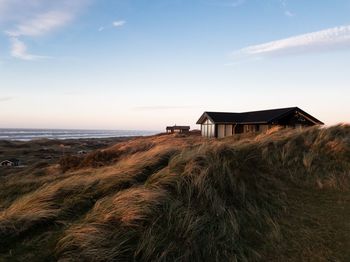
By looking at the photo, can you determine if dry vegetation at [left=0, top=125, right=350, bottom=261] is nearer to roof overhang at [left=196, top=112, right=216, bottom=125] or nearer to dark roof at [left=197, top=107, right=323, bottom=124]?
dark roof at [left=197, top=107, right=323, bottom=124]

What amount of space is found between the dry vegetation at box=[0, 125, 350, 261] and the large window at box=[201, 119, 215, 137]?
3215cm

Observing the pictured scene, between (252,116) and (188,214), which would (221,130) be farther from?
(188,214)

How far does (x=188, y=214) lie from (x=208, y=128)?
37.1 meters

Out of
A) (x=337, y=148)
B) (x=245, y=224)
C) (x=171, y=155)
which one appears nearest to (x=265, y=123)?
(x=337, y=148)

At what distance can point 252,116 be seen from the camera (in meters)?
38.9

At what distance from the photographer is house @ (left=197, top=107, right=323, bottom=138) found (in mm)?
33938

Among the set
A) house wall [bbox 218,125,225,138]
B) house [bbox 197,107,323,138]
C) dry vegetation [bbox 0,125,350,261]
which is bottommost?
dry vegetation [bbox 0,125,350,261]

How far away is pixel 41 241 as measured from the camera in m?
4.68

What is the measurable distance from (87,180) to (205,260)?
3.45 meters

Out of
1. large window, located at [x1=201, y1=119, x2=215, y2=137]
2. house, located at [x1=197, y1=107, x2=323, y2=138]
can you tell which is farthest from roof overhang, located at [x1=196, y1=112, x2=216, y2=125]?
large window, located at [x1=201, y1=119, x2=215, y2=137]

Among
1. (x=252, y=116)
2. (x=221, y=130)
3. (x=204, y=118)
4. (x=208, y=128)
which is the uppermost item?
(x=252, y=116)

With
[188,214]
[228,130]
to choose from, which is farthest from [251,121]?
[188,214]

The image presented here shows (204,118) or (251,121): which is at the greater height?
(204,118)

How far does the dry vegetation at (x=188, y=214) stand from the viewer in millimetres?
4480
